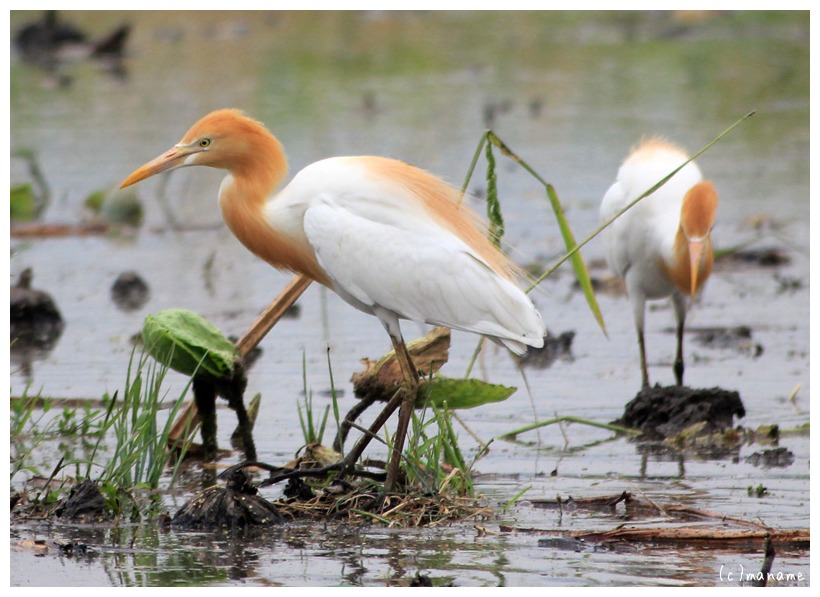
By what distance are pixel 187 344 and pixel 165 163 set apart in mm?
791

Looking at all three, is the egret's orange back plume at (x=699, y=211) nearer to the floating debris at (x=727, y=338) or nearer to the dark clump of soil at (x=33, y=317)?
the floating debris at (x=727, y=338)

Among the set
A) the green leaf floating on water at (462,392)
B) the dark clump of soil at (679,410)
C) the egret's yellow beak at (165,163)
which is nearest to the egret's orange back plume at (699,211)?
the dark clump of soil at (679,410)

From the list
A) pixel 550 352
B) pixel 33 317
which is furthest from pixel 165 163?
pixel 33 317

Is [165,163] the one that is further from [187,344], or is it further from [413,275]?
[413,275]

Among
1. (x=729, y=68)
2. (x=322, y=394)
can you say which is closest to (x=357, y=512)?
(x=322, y=394)

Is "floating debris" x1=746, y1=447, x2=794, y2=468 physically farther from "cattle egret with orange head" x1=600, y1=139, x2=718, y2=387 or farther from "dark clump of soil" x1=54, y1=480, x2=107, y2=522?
"dark clump of soil" x1=54, y1=480, x2=107, y2=522

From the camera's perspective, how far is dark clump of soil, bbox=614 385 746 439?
21.7 ft

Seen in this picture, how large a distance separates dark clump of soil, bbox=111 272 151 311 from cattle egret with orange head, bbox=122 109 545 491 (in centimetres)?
442

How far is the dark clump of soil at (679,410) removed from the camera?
21.7ft

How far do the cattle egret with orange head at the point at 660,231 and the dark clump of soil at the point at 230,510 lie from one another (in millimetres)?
3332

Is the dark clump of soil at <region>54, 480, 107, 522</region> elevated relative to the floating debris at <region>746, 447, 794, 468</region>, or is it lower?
lower

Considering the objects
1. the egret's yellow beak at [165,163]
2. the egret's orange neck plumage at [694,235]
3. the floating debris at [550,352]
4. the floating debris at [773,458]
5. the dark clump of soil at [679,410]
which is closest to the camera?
the egret's yellow beak at [165,163]

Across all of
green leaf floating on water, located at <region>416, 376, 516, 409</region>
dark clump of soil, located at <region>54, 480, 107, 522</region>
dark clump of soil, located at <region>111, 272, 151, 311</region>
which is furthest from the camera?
dark clump of soil, located at <region>111, 272, 151, 311</region>

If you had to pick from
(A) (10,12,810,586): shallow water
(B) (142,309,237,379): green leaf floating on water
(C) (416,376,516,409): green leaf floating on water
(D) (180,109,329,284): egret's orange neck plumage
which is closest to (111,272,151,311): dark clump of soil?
(A) (10,12,810,586): shallow water
